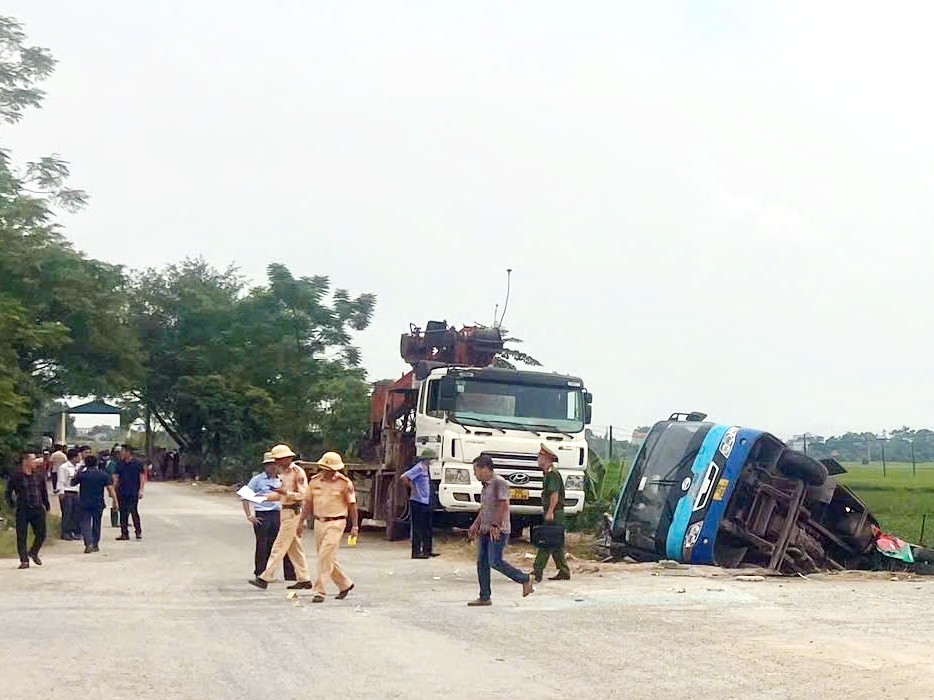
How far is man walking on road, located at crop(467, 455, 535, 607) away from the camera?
13242 mm

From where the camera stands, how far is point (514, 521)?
779 inches

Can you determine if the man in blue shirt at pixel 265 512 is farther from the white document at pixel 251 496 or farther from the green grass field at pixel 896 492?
the green grass field at pixel 896 492


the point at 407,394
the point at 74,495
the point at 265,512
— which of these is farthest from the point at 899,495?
the point at 265,512

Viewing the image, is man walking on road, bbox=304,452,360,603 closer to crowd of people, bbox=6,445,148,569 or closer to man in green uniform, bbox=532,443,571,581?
man in green uniform, bbox=532,443,571,581

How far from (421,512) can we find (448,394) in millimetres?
1938

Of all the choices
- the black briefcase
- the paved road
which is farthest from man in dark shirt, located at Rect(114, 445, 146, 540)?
the black briefcase

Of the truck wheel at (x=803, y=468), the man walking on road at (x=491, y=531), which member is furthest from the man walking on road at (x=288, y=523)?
the truck wheel at (x=803, y=468)

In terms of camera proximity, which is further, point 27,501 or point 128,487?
point 128,487

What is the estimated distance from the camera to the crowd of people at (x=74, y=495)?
17.1m

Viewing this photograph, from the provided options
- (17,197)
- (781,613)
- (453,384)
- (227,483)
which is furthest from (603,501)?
(227,483)

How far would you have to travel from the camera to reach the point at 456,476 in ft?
63.2

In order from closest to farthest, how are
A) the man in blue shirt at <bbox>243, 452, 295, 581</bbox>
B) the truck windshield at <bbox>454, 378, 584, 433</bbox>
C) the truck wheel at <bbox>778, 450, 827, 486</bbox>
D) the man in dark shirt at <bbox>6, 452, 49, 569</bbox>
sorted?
the man in blue shirt at <bbox>243, 452, 295, 581</bbox>
the man in dark shirt at <bbox>6, 452, 49, 569</bbox>
the truck wheel at <bbox>778, 450, 827, 486</bbox>
the truck windshield at <bbox>454, 378, 584, 433</bbox>

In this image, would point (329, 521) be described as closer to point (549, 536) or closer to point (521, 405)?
point (549, 536)

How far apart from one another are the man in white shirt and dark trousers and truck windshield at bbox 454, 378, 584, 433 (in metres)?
7.20
